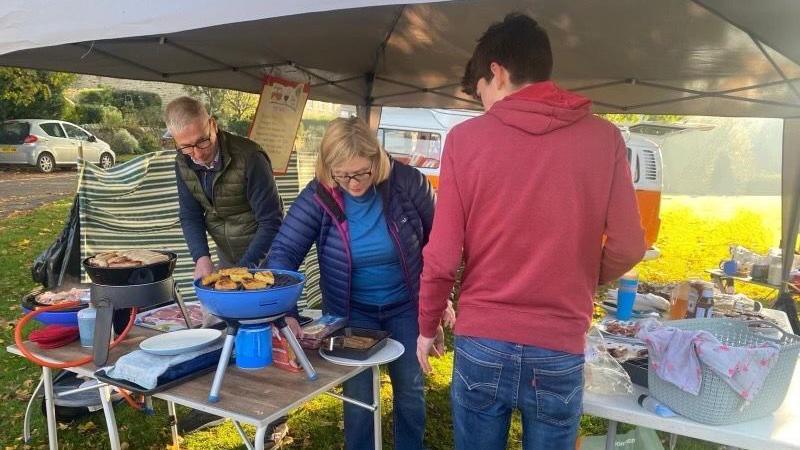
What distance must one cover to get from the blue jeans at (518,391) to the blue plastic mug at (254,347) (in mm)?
678

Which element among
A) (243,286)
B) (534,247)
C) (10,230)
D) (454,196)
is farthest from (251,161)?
(10,230)

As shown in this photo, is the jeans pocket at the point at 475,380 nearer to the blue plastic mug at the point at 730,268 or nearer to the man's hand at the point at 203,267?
the man's hand at the point at 203,267

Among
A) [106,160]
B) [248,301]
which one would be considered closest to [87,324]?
[248,301]

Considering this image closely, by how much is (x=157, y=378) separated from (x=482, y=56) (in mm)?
1394

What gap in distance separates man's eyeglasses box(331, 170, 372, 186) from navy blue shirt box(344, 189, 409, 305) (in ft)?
0.26

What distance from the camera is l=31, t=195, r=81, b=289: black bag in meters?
4.08

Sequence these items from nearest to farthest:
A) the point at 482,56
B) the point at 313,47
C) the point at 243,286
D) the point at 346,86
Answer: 1. the point at 482,56
2. the point at 243,286
3. the point at 313,47
4. the point at 346,86

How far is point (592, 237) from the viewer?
150cm

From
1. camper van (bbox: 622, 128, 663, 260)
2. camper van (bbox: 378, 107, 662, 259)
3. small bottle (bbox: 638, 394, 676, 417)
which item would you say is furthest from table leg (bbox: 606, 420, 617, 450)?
camper van (bbox: 622, 128, 663, 260)

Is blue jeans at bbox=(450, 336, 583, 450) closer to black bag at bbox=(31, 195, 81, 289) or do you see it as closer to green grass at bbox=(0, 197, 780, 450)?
green grass at bbox=(0, 197, 780, 450)

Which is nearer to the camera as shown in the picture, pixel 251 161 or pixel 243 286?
pixel 243 286

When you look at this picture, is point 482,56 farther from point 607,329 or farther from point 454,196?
point 607,329

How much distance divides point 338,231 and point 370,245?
138 millimetres

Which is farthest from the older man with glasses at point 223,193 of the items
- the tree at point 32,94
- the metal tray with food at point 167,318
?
the tree at point 32,94
